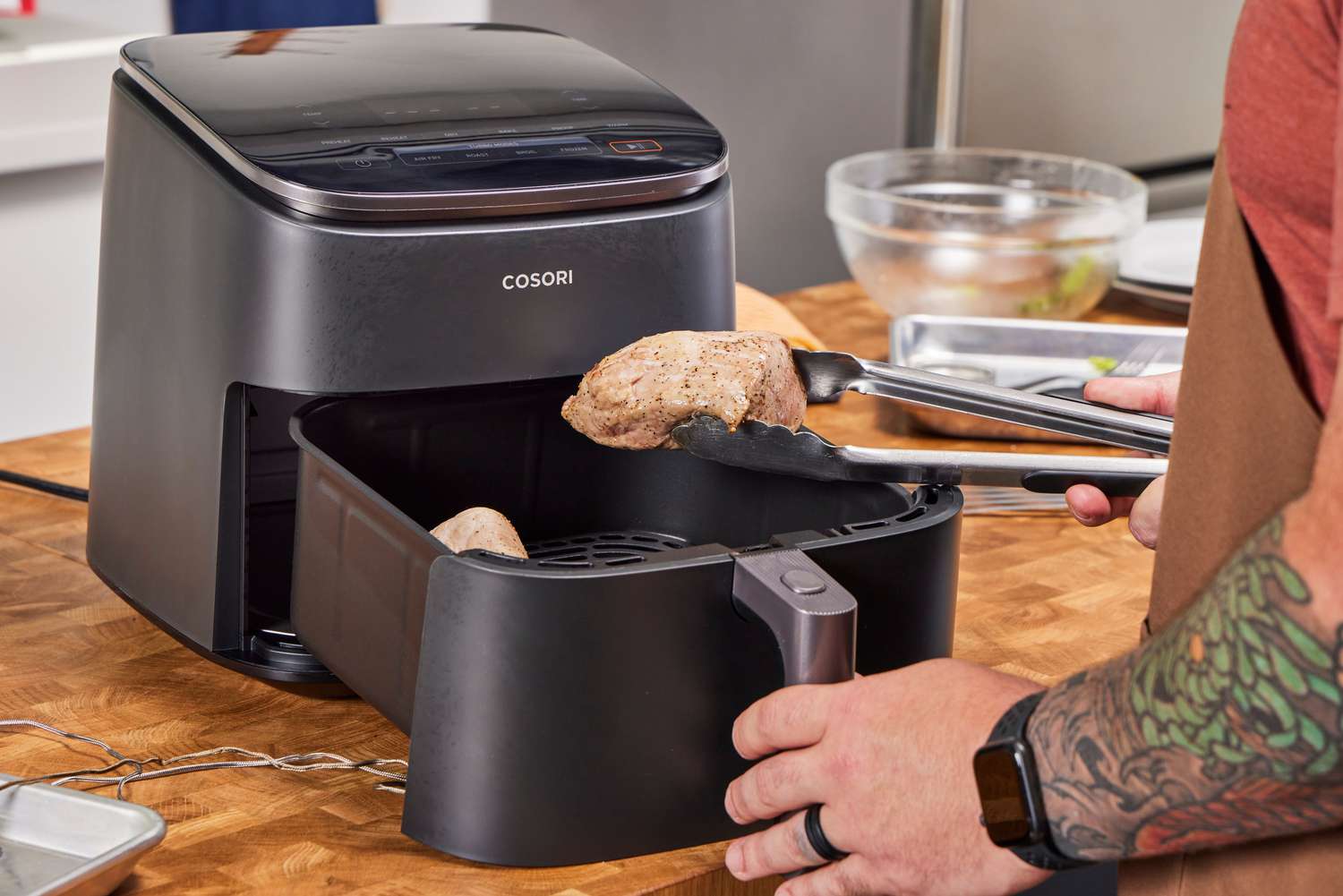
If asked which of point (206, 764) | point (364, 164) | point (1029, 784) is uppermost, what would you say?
point (364, 164)

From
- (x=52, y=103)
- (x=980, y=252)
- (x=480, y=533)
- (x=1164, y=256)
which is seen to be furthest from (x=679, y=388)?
(x=52, y=103)

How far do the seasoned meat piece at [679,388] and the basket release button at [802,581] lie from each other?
15 cm

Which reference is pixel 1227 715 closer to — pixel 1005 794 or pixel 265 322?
pixel 1005 794

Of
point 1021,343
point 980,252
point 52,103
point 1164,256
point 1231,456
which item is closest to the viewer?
point 1231,456

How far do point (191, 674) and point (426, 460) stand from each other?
191 mm

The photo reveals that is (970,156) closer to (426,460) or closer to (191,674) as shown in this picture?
(426,460)

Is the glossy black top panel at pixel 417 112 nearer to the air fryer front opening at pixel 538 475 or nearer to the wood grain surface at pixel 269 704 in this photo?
the air fryer front opening at pixel 538 475

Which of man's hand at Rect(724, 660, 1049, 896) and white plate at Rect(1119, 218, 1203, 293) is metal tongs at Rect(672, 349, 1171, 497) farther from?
white plate at Rect(1119, 218, 1203, 293)

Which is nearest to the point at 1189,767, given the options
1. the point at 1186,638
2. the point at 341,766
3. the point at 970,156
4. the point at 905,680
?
the point at 1186,638

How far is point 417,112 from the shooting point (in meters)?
0.98

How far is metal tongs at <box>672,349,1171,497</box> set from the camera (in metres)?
0.84

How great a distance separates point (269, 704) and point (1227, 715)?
0.58m

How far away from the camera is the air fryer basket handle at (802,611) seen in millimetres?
698

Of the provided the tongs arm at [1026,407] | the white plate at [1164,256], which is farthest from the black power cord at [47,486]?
the white plate at [1164,256]
